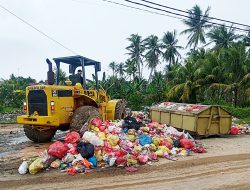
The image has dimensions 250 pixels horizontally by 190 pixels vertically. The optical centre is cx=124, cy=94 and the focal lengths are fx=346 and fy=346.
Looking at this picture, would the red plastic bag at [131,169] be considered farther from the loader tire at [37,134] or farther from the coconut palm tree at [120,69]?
the coconut palm tree at [120,69]

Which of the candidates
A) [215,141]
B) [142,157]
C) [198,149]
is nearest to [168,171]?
[142,157]

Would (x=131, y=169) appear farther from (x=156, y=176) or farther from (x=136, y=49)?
(x=136, y=49)

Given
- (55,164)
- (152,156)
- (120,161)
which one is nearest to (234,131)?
(152,156)

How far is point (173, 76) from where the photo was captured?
3303 cm

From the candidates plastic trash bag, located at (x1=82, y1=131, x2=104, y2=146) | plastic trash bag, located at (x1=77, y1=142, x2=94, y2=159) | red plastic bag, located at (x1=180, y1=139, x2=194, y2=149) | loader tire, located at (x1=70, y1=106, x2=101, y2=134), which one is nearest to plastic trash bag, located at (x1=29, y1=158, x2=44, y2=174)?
plastic trash bag, located at (x1=77, y1=142, x2=94, y2=159)

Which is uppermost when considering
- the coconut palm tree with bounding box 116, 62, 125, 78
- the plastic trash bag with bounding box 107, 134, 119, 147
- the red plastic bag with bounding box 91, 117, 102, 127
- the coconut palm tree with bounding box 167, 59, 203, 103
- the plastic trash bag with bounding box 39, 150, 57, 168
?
the coconut palm tree with bounding box 116, 62, 125, 78

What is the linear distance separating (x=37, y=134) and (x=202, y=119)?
5.92 metres

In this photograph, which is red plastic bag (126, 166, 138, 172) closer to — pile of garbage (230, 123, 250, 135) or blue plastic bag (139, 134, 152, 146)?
blue plastic bag (139, 134, 152, 146)

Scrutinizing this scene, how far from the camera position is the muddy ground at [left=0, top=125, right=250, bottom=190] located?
6.62 meters

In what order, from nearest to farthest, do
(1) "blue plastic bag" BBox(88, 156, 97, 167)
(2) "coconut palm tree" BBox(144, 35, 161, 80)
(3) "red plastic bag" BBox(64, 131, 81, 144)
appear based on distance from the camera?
(1) "blue plastic bag" BBox(88, 156, 97, 167) < (3) "red plastic bag" BBox(64, 131, 81, 144) < (2) "coconut palm tree" BBox(144, 35, 161, 80)

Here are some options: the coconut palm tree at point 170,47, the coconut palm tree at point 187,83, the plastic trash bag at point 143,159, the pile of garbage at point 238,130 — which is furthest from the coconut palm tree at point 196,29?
the plastic trash bag at point 143,159

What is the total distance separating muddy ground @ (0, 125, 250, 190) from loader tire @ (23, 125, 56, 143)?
150cm

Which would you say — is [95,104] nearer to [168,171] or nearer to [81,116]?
[81,116]

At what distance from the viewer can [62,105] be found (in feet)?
33.6
